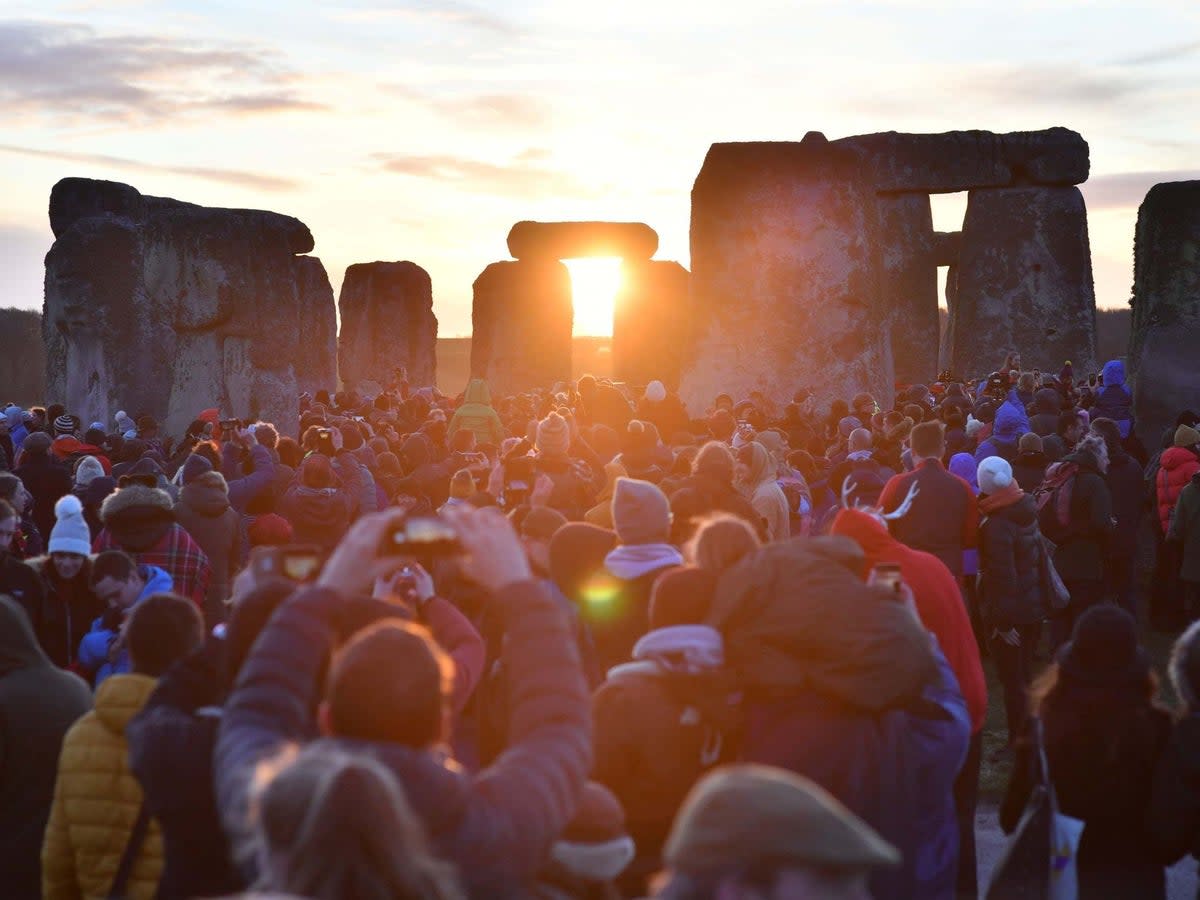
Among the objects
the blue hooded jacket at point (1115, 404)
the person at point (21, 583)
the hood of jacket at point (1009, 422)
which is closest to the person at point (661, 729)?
the person at point (21, 583)

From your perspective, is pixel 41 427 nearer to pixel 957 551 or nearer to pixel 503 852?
pixel 957 551

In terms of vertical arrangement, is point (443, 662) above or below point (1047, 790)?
above

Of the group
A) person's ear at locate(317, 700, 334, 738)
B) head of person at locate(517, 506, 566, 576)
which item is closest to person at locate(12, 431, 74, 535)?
head of person at locate(517, 506, 566, 576)

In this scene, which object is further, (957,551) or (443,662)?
(957,551)

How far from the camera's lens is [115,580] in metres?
6.18

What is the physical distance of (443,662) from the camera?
9.37ft

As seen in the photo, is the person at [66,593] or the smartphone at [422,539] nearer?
the smartphone at [422,539]

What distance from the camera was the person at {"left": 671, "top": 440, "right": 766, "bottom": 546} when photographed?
711 cm

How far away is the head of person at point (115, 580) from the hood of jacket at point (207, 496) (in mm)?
2284

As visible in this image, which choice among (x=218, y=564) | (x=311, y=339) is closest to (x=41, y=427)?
(x=218, y=564)

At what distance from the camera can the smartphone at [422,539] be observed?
3.18 m

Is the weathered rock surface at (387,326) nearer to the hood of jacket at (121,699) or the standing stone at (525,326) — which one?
the standing stone at (525,326)

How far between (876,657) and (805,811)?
2002 mm

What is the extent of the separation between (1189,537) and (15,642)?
820 centimetres
